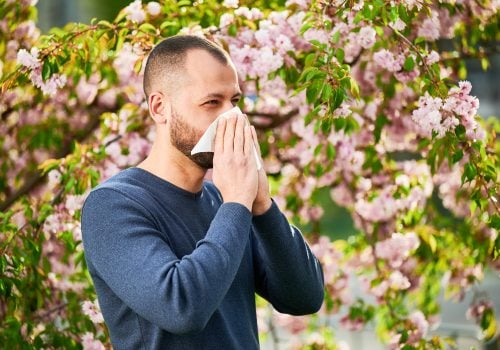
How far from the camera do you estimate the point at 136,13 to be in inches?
137

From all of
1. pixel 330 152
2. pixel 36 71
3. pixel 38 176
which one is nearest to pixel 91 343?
pixel 36 71

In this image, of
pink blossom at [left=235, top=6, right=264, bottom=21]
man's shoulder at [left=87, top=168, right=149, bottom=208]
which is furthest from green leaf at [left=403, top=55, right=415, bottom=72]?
man's shoulder at [left=87, top=168, right=149, bottom=208]

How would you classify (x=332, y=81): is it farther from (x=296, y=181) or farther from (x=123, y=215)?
(x=296, y=181)

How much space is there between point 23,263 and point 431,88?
5.18ft

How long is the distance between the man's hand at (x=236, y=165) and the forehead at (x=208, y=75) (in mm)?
148

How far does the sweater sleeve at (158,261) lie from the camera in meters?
1.86

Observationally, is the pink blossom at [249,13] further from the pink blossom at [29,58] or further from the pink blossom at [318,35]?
the pink blossom at [29,58]

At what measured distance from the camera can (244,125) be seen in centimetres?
205

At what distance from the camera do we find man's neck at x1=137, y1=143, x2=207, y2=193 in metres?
2.22

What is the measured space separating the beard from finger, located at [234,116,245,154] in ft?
0.38

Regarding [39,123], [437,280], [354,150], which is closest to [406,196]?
[354,150]

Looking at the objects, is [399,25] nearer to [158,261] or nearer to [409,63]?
[409,63]

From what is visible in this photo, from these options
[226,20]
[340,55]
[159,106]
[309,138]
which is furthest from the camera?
[309,138]

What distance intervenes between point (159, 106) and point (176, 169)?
0.17 meters
